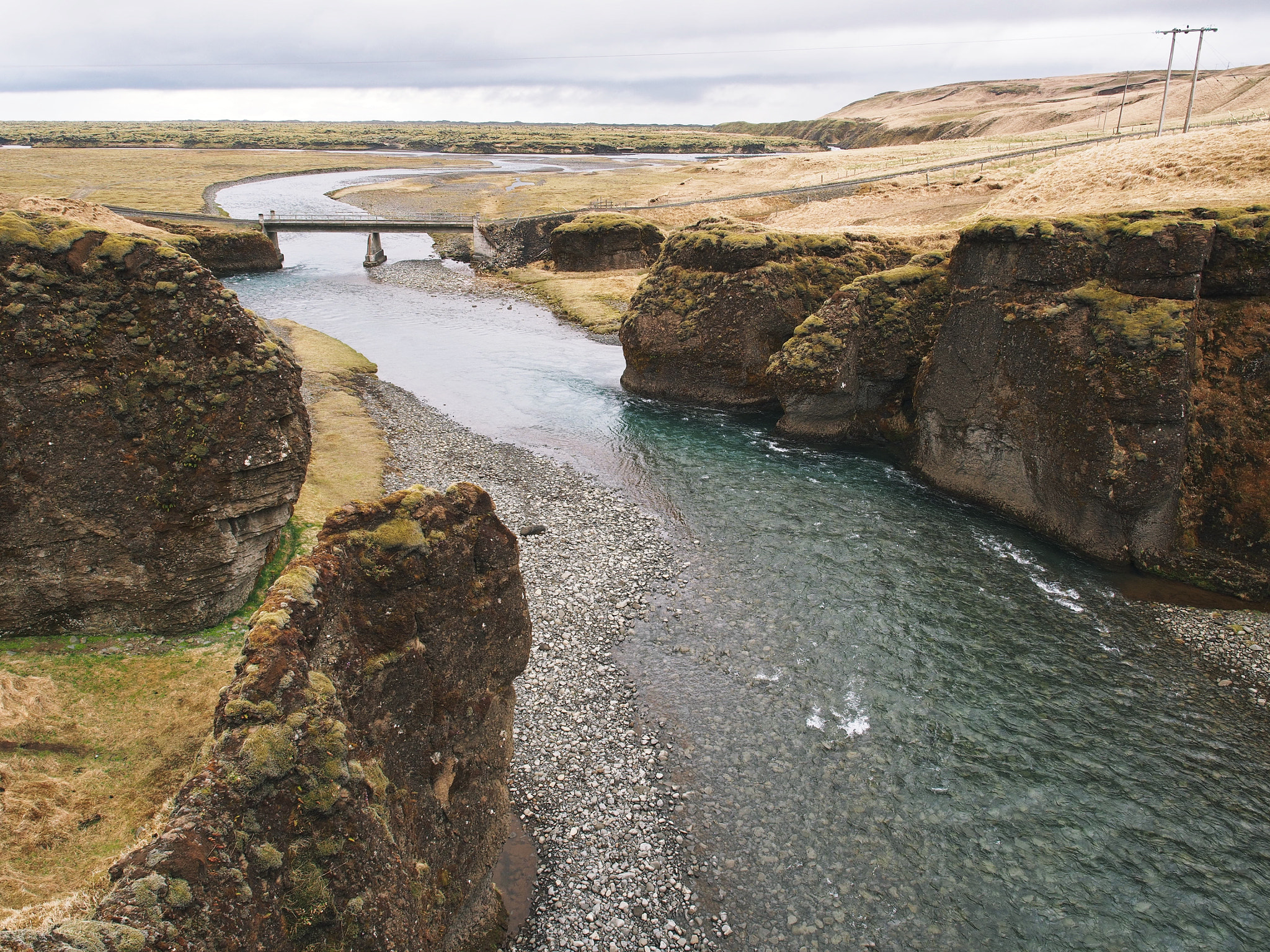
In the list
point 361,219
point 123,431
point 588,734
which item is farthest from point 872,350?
point 361,219

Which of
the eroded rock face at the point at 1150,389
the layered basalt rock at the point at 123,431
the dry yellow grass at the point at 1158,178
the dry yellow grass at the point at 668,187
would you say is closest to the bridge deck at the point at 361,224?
the dry yellow grass at the point at 668,187

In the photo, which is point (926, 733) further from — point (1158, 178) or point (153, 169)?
point (153, 169)

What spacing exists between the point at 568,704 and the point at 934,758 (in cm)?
997

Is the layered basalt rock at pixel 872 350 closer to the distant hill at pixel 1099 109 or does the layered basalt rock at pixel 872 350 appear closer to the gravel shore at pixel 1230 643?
the gravel shore at pixel 1230 643

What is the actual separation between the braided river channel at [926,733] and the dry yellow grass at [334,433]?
11.8 metres

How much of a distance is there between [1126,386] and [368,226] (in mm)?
84708

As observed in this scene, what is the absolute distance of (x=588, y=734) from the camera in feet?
65.1

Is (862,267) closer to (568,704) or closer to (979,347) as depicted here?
(979,347)

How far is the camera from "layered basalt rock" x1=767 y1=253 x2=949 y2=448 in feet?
123

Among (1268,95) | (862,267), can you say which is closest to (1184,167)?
(862,267)

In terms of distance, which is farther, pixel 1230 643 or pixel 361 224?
pixel 361 224

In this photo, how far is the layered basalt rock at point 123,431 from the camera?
17094 millimetres

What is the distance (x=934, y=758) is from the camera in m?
19.0

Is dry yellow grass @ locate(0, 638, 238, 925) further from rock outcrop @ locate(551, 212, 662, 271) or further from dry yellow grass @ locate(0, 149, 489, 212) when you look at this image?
dry yellow grass @ locate(0, 149, 489, 212)
